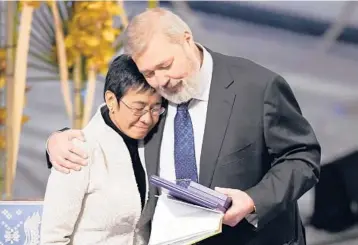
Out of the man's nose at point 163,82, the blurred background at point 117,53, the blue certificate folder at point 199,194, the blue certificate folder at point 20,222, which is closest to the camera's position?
the blue certificate folder at point 199,194

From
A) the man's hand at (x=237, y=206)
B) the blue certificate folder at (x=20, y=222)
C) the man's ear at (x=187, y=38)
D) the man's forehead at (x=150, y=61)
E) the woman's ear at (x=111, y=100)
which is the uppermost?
the man's ear at (x=187, y=38)

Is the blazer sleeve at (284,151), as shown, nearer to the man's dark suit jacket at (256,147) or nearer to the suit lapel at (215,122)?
the man's dark suit jacket at (256,147)

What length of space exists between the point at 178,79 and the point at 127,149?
0.82 feet

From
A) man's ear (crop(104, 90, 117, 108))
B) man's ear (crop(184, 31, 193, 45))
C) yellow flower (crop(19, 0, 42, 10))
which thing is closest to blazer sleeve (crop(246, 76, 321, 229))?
man's ear (crop(184, 31, 193, 45))

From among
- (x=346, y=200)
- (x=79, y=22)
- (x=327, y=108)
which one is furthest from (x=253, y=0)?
(x=346, y=200)

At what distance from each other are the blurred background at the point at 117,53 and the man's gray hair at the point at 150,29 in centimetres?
78

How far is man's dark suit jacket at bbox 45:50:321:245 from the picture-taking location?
1660mm

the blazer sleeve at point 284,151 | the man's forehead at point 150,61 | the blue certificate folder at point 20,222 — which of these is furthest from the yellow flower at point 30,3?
the blazer sleeve at point 284,151

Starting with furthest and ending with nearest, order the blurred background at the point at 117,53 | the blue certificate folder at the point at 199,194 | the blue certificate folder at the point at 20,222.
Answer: the blurred background at the point at 117,53
the blue certificate folder at the point at 20,222
the blue certificate folder at the point at 199,194

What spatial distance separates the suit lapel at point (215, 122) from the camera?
5.57 feet

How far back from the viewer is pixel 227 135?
170cm

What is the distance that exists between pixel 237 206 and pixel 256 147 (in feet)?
0.59

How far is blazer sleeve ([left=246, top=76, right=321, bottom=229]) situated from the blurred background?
0.79 m

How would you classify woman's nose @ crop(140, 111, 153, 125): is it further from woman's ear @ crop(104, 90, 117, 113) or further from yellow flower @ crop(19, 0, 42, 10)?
yellow flower @ crop(19, 0, 42, 10)
